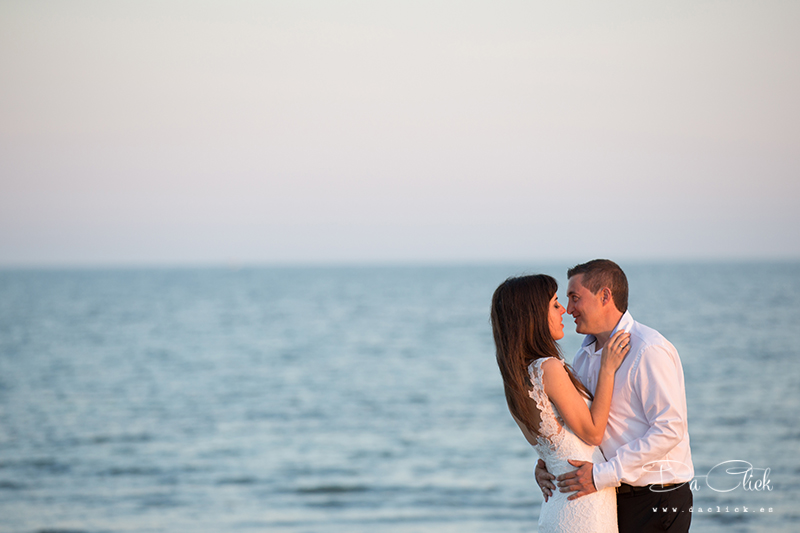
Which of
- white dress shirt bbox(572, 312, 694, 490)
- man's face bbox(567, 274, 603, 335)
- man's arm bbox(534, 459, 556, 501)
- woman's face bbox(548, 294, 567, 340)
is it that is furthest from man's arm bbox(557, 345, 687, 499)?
woman's face bbox(548, 294, 567, 340)

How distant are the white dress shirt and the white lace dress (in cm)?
9

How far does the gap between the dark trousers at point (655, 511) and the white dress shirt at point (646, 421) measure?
0.29 ft

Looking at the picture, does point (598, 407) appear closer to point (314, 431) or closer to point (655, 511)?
point (655, 511)

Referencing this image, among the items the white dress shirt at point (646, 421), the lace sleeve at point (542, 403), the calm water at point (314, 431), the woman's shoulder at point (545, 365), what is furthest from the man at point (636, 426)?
the calm water at point (314, 431)

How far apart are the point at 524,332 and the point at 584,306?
1.03 ft

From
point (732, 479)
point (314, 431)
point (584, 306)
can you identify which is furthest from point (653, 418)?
point (314, 431)

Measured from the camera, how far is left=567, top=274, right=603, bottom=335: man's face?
307cm

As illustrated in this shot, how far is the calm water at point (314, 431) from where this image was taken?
9.29 metres

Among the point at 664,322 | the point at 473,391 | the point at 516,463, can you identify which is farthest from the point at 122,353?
the point at 664,322

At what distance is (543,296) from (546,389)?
402 mm

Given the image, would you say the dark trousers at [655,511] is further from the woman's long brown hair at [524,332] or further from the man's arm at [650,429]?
the woman's long brown hair at [524,332]

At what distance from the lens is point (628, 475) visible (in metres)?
2.86

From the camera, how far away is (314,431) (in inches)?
556

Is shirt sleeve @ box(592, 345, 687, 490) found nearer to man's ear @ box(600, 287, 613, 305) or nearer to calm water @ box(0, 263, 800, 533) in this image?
man's ear @ box(600, 287, 613, 305)
